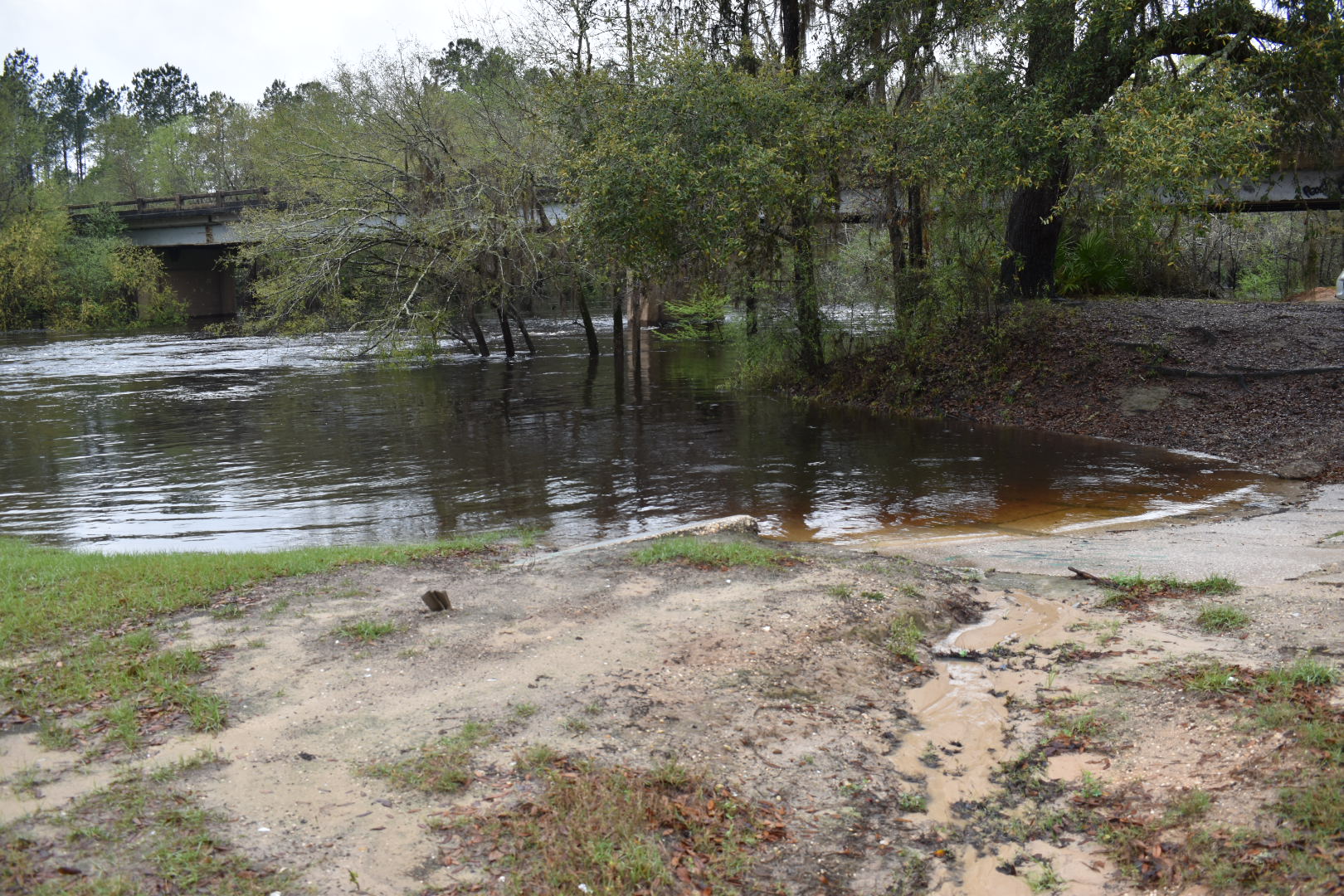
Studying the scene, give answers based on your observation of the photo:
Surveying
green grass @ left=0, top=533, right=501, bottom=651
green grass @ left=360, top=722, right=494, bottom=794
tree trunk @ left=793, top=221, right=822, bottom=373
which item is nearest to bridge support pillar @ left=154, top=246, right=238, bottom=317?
tree trunk @ left=793, top=221, right=822, bottom=373

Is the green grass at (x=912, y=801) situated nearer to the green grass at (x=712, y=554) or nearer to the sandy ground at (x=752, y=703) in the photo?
the sandy ground at (x=752, y=703)

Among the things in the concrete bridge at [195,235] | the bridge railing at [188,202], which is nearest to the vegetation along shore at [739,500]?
the bridge railing at [188,202]

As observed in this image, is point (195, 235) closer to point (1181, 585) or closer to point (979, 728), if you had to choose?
point (1181, 585)

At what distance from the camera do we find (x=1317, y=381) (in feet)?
58.7

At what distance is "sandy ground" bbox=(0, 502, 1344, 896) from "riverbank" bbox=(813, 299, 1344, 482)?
8.48 m

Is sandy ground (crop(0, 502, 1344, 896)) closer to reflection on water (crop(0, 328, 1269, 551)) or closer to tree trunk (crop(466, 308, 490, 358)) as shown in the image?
reflection on water (crop(0, 328, 1269, 551))

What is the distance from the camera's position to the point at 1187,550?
32.3 feet

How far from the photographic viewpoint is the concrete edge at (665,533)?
9.74 m

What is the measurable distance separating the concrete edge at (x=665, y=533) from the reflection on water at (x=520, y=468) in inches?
52.9

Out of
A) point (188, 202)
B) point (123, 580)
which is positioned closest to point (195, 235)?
point (188, 202)

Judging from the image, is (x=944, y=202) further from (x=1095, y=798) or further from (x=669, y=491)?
(x=1095, y=798)

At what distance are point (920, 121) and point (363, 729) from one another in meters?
16.5

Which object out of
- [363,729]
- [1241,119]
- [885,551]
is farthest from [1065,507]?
[363,729]

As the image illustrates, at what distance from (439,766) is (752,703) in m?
1.96
